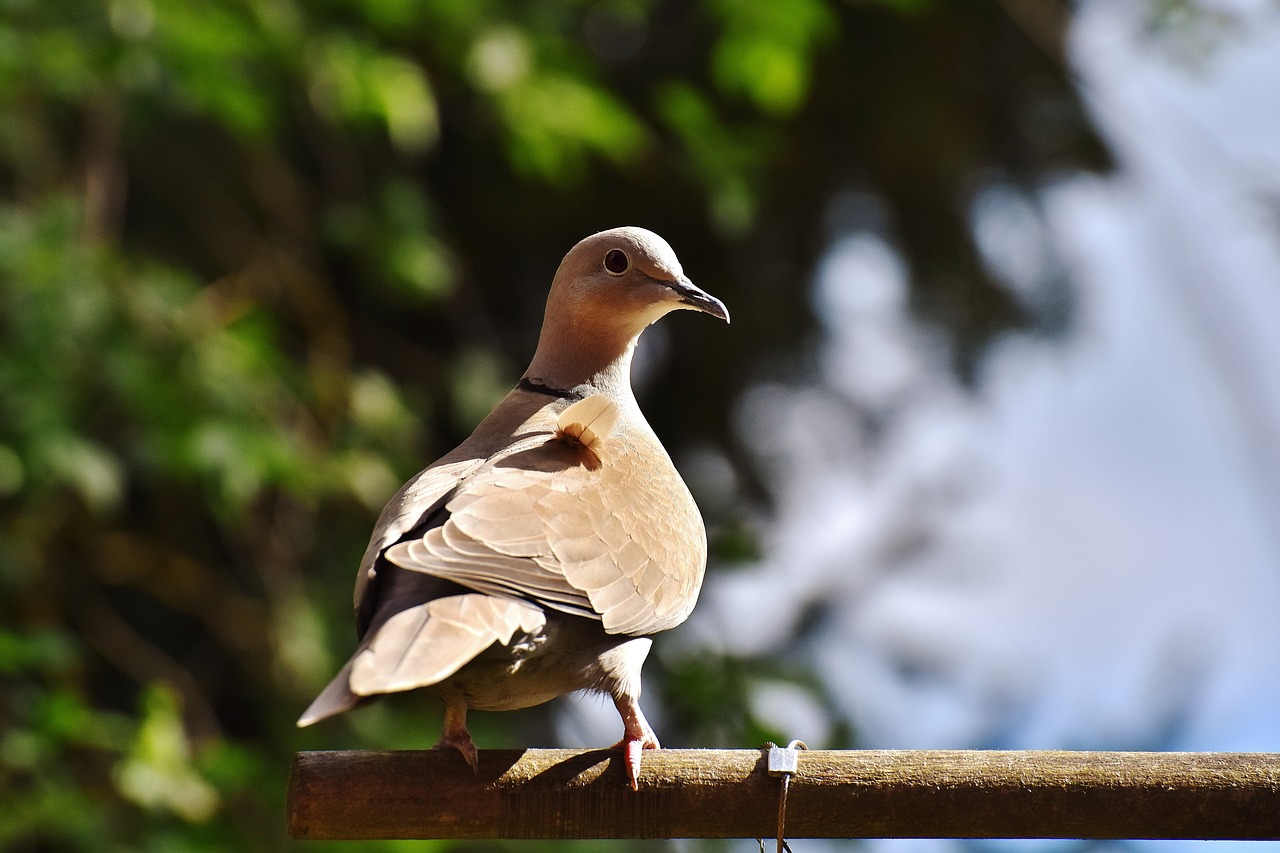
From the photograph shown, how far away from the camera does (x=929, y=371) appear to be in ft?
16.3

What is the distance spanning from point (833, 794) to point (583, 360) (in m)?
0.80

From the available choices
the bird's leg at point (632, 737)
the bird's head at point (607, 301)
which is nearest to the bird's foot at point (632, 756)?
the bird's leg at point (632, 737)

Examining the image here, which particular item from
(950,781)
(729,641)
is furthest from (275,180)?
(950,781)

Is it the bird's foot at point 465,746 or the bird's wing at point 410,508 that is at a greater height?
the bird's wing at point 410,508

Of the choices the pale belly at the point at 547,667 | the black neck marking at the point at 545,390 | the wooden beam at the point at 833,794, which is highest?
the black neck marking at the point at 545,390

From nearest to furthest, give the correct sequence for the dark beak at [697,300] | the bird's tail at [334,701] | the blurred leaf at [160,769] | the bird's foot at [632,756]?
the bird's tail at [334,701] → the bird's foot at [632,756] → the dark beak at [697,300] → the blurred leaf at [160,769]

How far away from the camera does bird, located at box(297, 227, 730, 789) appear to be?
5.12ft

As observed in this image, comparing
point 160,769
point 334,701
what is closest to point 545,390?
point 334,701

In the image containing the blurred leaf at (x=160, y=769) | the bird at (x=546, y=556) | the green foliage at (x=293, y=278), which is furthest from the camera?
the green foliage at (x=293, y=278)

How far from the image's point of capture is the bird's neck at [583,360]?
2156 millimetres

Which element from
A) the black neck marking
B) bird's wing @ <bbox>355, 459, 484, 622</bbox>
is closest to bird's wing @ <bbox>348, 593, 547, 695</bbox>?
bird's wing @ <bbox>355, 459, 484, 622</bbox>

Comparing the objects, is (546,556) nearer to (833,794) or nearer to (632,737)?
(632,737)

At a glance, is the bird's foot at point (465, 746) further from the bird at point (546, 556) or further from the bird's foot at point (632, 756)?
the bird's foot at point (632, 756)

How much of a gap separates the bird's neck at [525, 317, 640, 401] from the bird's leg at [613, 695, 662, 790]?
53 cm
